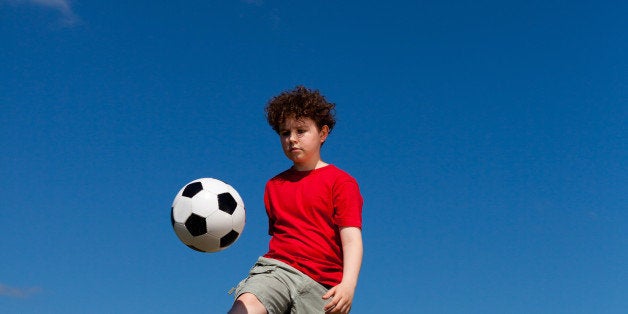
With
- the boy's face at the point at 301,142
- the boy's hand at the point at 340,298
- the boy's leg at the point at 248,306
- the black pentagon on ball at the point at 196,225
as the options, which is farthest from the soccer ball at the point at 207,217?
the boy's hand at the point at 340,298

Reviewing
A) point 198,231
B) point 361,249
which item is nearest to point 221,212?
point 198,231

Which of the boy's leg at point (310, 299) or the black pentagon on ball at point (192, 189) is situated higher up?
the black pentagon on ball at point (192, 189)

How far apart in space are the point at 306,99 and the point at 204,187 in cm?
131

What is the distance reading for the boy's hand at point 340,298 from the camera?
20.1 ft

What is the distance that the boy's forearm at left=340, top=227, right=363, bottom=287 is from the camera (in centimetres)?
630

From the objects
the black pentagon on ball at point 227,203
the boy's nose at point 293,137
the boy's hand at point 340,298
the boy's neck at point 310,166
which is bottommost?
the boy's hand at point 340,298

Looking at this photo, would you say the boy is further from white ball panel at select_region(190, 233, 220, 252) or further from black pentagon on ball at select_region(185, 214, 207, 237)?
black pentagon on ball at select_region(185, 214, 207, 237)

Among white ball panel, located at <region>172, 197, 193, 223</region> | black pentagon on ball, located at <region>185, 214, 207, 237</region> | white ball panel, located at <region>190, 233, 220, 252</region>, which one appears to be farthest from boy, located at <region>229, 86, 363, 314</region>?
white ball panel, located at <region>172, 197, 193, 223</region>

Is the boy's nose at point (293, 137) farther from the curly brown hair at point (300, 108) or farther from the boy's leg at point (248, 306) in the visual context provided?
the boy's leg at point (248, 306)

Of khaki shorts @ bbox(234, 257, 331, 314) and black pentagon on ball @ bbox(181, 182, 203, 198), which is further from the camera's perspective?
black pentagon on ball @ bbox(181, 182, 203, 198)

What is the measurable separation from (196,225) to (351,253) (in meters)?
1.43

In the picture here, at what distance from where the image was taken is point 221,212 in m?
6.84

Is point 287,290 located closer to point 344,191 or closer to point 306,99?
point 344,191

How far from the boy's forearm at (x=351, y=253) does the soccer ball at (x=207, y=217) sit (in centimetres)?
105
